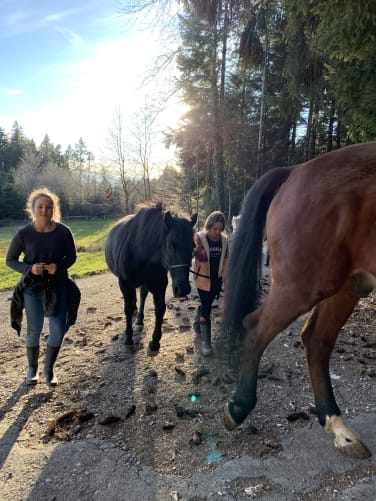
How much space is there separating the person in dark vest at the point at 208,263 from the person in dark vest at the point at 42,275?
1.64 meters

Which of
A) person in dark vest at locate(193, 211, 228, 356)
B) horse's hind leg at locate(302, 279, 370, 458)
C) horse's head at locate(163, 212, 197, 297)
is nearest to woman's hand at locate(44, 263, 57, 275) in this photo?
horse's head at locate(163, 212, 197, 297)

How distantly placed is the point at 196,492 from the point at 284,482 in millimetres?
562

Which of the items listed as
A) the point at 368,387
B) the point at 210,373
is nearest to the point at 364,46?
the point at 368,387

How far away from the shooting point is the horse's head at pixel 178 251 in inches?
144

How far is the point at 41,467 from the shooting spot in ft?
7.48

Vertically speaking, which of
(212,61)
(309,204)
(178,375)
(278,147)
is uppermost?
(212,61)

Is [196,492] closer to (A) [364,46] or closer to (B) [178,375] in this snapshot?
(B) [178,375]

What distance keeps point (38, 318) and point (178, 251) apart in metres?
1.66

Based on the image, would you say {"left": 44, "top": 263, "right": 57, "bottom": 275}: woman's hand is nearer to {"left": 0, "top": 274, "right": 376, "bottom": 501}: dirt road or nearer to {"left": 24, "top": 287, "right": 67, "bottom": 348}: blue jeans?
{"left": 24, "top": 287, "right": 67, "bottom": 348}: blue jeans

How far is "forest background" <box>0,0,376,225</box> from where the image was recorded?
4839mm

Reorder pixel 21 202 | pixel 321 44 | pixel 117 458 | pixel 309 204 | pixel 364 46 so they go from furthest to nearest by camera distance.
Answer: pixel 21 202
pixel 321 44
pixel 364 46
pixel 117 458
pixel 309 204

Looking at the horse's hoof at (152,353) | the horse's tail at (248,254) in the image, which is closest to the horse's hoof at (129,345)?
the horse's hoof at (152,353)

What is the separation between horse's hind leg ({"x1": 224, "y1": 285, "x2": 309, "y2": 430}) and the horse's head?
121 cm

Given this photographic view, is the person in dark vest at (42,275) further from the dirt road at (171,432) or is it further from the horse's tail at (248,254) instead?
the horse's tail at (248,254)
